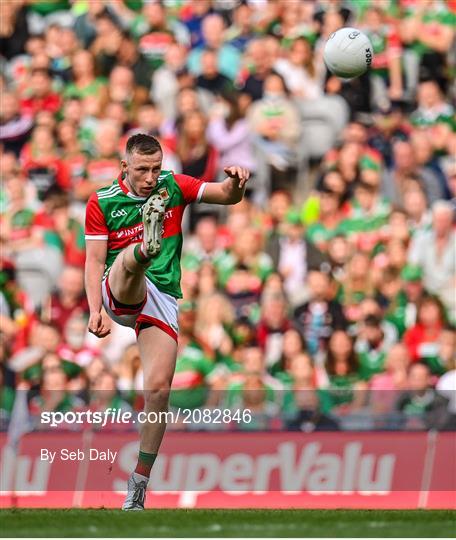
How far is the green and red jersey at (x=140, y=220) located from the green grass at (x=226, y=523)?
59.3 inches

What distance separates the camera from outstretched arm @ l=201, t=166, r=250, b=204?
29.9ft

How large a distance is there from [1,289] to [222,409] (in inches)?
174

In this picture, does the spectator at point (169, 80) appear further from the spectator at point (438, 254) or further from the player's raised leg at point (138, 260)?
the player's raised leg at point (138, 260)

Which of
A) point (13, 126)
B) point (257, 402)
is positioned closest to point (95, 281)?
point (257, 402)

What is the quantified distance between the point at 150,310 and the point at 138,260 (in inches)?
28.5

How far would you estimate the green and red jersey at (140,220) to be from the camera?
9391 millimetres

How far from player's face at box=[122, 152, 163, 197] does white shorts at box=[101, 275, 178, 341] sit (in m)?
0.65

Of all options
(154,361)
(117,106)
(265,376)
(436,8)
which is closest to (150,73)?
(117,106)

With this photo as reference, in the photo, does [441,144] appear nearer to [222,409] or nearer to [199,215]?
[199,215]

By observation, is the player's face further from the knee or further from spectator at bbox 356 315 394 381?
spectator at bbox 356 315 394 381

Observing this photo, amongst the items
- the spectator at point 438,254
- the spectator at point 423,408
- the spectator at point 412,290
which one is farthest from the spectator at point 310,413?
the spectator at point 438,254

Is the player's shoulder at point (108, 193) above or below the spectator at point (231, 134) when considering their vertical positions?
above

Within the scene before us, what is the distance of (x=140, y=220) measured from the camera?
9430 mm

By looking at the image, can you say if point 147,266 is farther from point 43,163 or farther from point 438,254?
point 43,163
